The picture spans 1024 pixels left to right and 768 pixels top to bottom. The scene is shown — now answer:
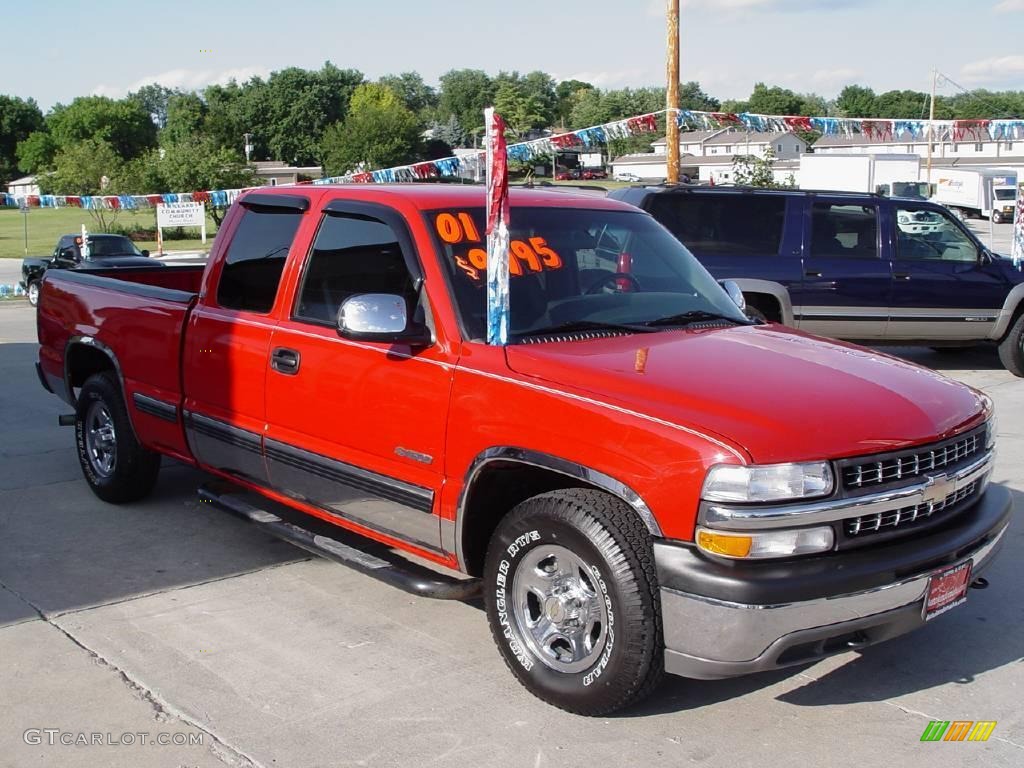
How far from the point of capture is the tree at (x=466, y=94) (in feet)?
481

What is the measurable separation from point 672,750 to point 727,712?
0.39 meters

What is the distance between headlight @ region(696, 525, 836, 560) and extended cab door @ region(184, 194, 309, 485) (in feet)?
8.30

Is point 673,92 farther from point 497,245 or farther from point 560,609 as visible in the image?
point 560,609

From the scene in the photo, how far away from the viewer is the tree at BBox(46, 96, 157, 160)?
390ft

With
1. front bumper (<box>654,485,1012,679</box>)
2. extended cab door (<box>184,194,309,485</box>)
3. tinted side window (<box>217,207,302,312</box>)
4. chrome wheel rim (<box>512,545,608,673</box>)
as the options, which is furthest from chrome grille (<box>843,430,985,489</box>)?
tinted side window (<box>217,207,302,312</box>)

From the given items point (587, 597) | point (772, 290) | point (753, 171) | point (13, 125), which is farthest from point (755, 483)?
point (13, 125)

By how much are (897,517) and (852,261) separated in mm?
8105

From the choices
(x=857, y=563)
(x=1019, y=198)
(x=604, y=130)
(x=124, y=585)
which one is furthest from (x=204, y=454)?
(x=604, y=130)

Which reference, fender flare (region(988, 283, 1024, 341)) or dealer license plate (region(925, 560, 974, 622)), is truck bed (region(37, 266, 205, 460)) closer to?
dealer license plate (region(925, 560, 974, 622))

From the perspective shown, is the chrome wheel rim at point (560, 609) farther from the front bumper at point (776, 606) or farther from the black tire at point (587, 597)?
the front bumper at point (776, 606)

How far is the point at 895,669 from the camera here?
170 inches

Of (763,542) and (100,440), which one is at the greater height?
(763,542)

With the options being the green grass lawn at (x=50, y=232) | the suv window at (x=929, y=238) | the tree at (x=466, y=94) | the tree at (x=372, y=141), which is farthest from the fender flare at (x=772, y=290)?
the tree at (x=466, y=94)

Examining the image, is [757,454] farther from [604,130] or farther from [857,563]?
[604,130]
